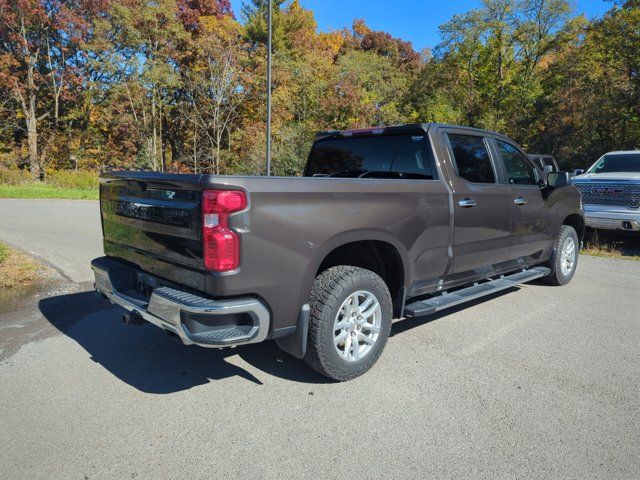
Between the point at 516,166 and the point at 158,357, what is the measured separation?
4225mm

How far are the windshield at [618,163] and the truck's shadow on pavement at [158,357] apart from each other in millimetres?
9064

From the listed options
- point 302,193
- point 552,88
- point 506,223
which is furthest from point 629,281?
point 552,88

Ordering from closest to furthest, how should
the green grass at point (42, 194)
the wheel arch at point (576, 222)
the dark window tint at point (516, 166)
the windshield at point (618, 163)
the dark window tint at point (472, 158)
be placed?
the dark window tint at point (472, 158)
the dark window tint at point (516, 166)
the wheel arch at point (576, 222)
the windshield at point (618, 163)
the green grass at point (42, 194)

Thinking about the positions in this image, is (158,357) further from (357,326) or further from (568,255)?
(568,255)

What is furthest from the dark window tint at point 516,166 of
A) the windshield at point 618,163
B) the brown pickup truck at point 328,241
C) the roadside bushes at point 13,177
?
the roadside bushes at point 13,177

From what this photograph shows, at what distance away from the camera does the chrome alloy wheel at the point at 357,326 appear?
334 centimetres

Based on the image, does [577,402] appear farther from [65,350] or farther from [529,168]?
[65,350]

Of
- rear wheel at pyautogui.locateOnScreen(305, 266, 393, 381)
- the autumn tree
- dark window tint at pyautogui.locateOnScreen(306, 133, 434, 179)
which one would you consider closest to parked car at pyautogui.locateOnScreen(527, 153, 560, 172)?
dark window tint at pyautogui.locateOnScreen(306, 133, 434, 179)

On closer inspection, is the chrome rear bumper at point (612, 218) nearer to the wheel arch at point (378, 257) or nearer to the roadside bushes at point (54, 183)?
the wheel arch at point (378, 257)

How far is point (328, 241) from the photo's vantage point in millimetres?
3148

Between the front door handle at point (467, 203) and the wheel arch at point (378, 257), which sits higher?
the front door handle at point (467, 203)

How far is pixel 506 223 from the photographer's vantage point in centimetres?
480

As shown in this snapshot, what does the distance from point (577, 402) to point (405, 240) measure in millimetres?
1642

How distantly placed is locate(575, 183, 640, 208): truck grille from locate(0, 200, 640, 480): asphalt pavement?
174 inches
